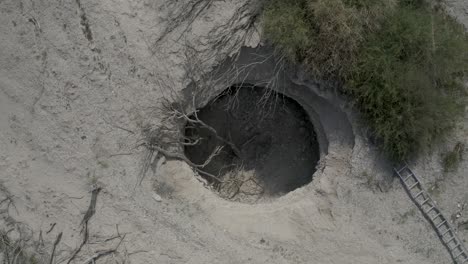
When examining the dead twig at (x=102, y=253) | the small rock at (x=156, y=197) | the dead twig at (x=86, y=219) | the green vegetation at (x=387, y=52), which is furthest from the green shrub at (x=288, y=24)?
the dead twig at (x=102, y=253)

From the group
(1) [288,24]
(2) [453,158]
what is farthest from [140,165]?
(2) [453,158]

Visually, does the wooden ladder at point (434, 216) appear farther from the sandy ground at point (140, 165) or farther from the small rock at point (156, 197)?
the small rock at point (156, 197)

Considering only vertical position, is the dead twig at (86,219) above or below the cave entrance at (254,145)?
below

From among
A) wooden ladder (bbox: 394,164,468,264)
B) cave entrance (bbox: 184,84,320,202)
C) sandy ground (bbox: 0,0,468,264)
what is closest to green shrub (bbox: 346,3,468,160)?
sandy ground (bbox: 0,0,468,264)

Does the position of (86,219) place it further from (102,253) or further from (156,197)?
(156,197)

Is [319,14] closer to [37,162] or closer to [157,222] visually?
[157,222]

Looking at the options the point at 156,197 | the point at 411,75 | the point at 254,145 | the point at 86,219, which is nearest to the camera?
the point at 411,75
